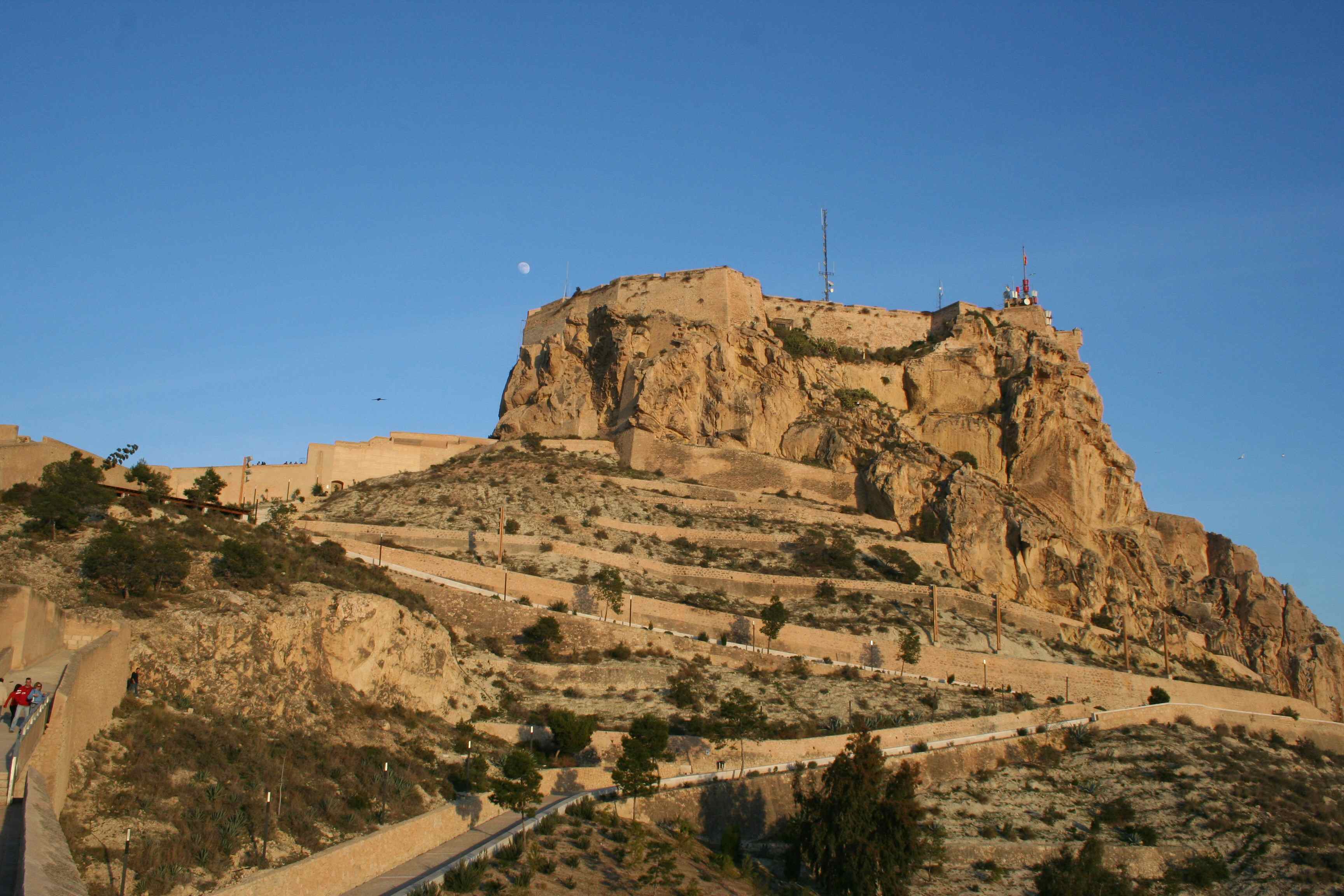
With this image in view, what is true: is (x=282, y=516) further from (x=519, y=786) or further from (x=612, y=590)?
(x=519, y=786)

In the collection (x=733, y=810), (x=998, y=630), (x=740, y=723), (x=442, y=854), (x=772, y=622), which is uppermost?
(x=998, y=630)

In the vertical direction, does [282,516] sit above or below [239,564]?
above

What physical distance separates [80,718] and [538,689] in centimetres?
1440

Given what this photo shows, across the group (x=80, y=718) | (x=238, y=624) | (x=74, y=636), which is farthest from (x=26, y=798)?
(x=238, y=624)

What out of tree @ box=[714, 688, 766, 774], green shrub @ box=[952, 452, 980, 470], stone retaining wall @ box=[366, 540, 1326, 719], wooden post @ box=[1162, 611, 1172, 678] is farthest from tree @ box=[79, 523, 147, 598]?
green shrub @ box=[952, 452, 980, 470]

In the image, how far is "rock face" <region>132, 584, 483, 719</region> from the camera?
71.7 ft

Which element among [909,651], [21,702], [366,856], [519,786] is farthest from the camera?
[909,651]

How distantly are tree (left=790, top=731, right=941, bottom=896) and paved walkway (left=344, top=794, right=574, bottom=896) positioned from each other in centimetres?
481

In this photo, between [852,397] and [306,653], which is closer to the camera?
[306,653]

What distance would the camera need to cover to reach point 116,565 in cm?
2317

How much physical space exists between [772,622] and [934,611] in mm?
6779

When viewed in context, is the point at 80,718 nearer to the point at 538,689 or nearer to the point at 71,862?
the point at 71,862

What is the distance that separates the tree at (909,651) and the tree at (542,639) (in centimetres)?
1003

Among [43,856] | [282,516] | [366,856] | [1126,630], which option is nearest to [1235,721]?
[1126,630]
